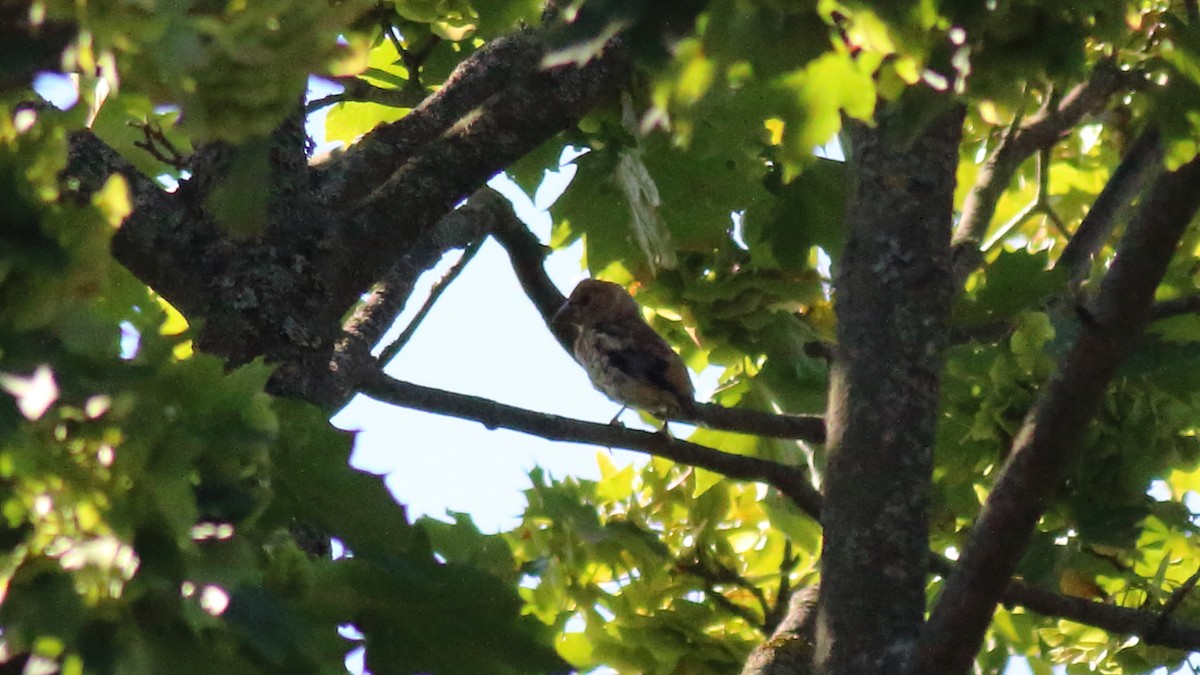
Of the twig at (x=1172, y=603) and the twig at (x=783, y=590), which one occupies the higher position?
the twig at (x=783, y=590)

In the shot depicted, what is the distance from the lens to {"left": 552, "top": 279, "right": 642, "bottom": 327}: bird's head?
17.7ft

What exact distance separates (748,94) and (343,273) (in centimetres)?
99

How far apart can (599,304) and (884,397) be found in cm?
273

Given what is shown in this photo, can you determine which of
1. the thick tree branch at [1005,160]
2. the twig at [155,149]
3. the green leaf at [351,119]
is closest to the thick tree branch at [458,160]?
the twig at [155,149]

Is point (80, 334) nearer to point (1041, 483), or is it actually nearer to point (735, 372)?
point (1041, 483)

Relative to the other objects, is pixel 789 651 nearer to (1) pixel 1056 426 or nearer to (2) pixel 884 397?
(2) pixel 884 397

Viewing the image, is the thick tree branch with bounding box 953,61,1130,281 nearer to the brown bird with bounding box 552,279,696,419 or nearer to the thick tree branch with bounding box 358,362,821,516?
the thick tree branch with bounding box 358,362,821,516

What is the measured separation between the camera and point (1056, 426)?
198cm

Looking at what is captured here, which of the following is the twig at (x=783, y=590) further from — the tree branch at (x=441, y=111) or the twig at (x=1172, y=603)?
the tree branch at (x=441, y=111)

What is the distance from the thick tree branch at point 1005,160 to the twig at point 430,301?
1287 mm

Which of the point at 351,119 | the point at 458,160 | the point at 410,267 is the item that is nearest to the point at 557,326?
the point at 351,119

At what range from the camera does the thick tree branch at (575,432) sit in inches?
124

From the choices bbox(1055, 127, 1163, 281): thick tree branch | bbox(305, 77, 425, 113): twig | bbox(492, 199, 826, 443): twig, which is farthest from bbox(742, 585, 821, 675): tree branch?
bbox(305, 77, 425, 113): twig

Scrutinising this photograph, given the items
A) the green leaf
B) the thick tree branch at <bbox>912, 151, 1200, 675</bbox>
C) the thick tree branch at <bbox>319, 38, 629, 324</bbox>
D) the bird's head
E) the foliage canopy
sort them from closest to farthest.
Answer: the foliage canopy
the thick tree branch at <bbox>912, 151, 1200, 675</bbox>
the thick tree branch at <bbox>319, 38, 629, 324</bbox>
the green leaf
the bird's head
